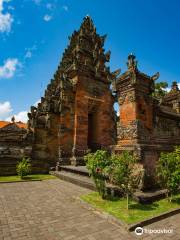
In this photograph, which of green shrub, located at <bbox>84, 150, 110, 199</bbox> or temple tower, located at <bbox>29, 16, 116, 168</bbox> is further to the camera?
temple tower, located at <bbox>29, 16, 116, 168</bbox>

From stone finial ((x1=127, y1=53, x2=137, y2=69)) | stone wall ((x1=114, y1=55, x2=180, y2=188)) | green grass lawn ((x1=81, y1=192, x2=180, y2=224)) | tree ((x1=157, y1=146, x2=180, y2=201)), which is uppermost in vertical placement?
stone finial ((x1=127, y1=53, x2=137, y2=69))

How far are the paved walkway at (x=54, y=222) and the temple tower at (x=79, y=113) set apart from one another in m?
6.97

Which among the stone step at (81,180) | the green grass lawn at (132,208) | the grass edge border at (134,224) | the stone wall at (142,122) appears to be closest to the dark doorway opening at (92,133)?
the stone step at (81,180)

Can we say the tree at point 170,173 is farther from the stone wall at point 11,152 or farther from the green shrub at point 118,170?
the stone wall at point 11,152

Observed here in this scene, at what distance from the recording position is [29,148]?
1298cm

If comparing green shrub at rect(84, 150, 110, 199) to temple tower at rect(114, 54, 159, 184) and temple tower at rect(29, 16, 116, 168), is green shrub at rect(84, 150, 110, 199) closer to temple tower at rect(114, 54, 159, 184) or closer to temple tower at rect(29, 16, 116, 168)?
temple tower at rect(114, 54, 159, 184)

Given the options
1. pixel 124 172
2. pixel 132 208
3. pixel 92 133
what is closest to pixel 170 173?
pixel 124 172

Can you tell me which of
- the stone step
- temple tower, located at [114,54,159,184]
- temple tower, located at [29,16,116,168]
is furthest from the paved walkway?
temple tower, located at [29,16,116,168]

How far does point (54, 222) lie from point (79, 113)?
10639 mm

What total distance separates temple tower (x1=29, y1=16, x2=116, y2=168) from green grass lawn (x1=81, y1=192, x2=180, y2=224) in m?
7.62

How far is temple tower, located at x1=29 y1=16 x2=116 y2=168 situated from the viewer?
13.7 metres

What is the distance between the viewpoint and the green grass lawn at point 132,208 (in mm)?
4621

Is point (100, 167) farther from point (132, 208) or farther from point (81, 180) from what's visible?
point (81, 180)

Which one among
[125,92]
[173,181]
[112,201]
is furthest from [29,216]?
[125,92]
